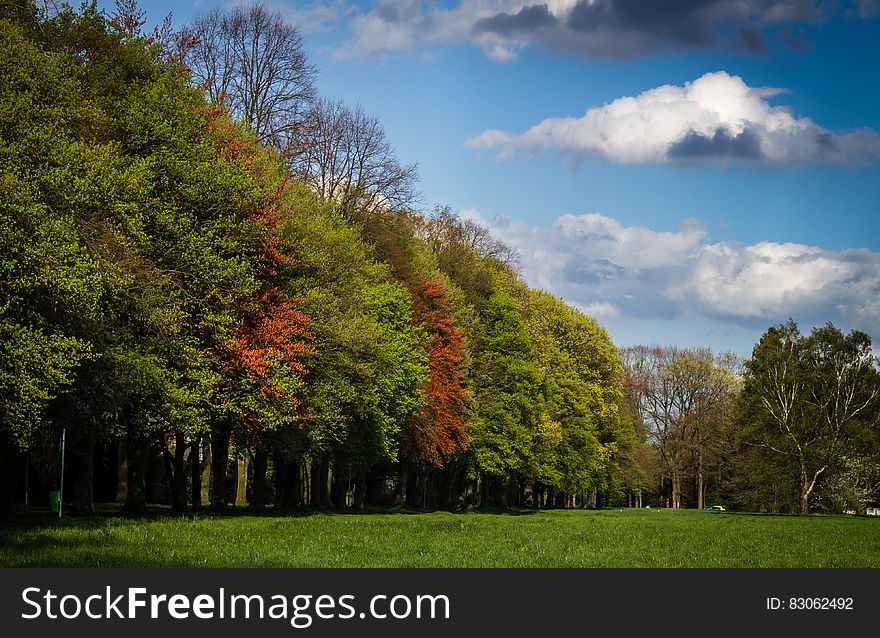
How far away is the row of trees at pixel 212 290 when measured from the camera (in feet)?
92.8

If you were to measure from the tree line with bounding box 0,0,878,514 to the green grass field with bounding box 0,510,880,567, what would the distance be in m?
4.15

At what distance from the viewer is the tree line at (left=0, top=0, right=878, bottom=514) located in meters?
29.1

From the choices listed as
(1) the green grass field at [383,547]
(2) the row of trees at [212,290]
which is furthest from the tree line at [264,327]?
(1) the green grass field at [383,547]

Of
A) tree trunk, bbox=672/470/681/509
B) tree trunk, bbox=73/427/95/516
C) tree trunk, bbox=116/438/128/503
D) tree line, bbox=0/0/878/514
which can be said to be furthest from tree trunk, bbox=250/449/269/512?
tree trunk, bbox=672/470/681/509

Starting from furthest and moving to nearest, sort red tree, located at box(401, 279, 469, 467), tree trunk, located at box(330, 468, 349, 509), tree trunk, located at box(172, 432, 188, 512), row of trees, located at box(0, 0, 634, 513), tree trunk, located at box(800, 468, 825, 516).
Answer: tree trunk, located at box(800, 468, 825, 516)
tree trunk, located at box(330, 468, 349, 509)
red tree, located at box(401, 279, 469, 467)
tree trunk, located at box(172, 432, 188, 512)
row of trees, located at box(0, 0, 634, 513)

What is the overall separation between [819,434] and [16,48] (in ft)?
217

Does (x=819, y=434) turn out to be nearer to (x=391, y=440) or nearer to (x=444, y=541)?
(x=391, y=440)

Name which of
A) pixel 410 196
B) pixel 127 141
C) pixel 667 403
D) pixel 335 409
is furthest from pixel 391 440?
pixel 667 403

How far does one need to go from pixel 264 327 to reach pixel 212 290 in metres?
4.85

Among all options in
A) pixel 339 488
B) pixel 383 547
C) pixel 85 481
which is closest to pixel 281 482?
pixel 339 488

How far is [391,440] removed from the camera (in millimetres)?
55906

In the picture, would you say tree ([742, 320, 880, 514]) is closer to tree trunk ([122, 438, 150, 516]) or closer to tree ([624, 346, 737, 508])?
Result: tree ([624, 346, 737, 508])

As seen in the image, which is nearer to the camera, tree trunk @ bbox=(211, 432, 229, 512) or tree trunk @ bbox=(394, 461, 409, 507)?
tree trunk @ bbox=(211, 432, 229, 512)

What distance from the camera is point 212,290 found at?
34375 millimetres
